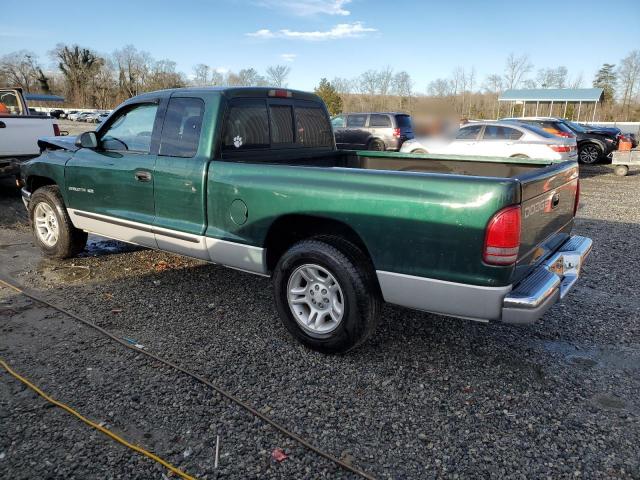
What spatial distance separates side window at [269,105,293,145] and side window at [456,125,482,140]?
8673 mm

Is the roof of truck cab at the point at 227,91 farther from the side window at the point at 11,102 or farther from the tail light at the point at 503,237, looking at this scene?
the side window at the point at 11,102

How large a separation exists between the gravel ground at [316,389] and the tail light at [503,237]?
927mm

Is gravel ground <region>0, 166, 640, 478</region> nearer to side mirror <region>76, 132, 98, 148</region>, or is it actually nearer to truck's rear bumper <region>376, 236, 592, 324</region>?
truck's rear bumper <region>376, 236, 592, 324</region>

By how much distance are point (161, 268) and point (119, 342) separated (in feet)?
5.96

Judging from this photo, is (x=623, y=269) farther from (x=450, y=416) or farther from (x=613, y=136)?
(x=613, y=136)

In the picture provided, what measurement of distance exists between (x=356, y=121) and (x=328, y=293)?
13743mm

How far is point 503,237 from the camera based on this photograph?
262 cm

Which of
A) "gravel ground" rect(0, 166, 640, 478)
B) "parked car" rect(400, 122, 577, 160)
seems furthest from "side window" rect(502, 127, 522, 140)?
"gravel ground" rect(0, 166, 640, 478)

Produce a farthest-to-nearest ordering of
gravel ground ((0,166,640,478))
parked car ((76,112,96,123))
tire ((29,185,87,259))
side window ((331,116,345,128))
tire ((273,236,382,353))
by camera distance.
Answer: parked car ((76,112,96,123))
side window ((331,116,345,128))
tire ((29,185,87,259))
tire ((273,236,382,353))
gravel ground ((0,166,640,478))

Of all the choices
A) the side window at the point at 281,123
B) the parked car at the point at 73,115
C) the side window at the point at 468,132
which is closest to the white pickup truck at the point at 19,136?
the side window at the point at 281,123

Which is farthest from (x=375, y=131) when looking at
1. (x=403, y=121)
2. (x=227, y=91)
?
(x=227, y=91)

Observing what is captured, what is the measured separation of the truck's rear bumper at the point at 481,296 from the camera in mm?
2703

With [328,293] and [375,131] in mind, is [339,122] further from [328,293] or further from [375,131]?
[328,293]

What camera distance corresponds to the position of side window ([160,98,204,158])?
392 centimetres
